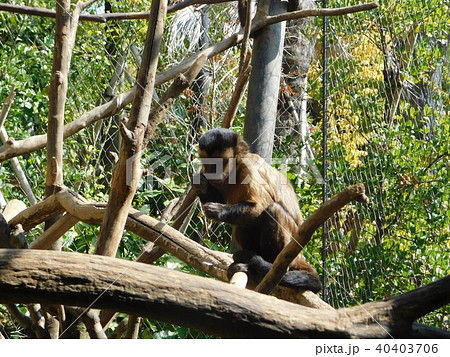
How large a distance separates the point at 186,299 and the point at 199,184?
5.80ft

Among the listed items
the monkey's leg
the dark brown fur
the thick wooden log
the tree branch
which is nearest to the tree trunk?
the dark brown fur

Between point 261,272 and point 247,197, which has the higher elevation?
point 247,197

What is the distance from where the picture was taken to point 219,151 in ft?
11.3

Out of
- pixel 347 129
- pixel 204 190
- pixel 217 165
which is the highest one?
pixel 347 129

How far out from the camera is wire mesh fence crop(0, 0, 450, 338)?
4.01m

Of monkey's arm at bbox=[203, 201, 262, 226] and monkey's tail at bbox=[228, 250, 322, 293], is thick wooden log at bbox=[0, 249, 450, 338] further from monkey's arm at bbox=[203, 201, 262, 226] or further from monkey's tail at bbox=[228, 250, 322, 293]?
monkey's arm at bbox=[203, 201, 262, 226]

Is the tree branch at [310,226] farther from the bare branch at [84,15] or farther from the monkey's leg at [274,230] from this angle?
the bare branch at [84,15]

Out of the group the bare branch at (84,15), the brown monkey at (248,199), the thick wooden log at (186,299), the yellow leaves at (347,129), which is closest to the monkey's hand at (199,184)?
the brown monkey at (248,199)

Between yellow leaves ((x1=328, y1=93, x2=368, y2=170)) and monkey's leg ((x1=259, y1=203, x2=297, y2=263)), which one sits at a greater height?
yellow leaves ((x1=328, y1=93, x2=368, y2=170))

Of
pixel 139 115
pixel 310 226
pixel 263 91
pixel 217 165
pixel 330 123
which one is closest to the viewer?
pixel 310 226

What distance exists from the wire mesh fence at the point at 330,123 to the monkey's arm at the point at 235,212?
780mm

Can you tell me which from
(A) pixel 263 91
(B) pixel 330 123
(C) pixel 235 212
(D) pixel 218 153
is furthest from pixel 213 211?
(B) pixel 330 123

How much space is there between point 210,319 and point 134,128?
0.87 meters

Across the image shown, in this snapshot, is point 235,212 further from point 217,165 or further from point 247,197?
point 217,165
